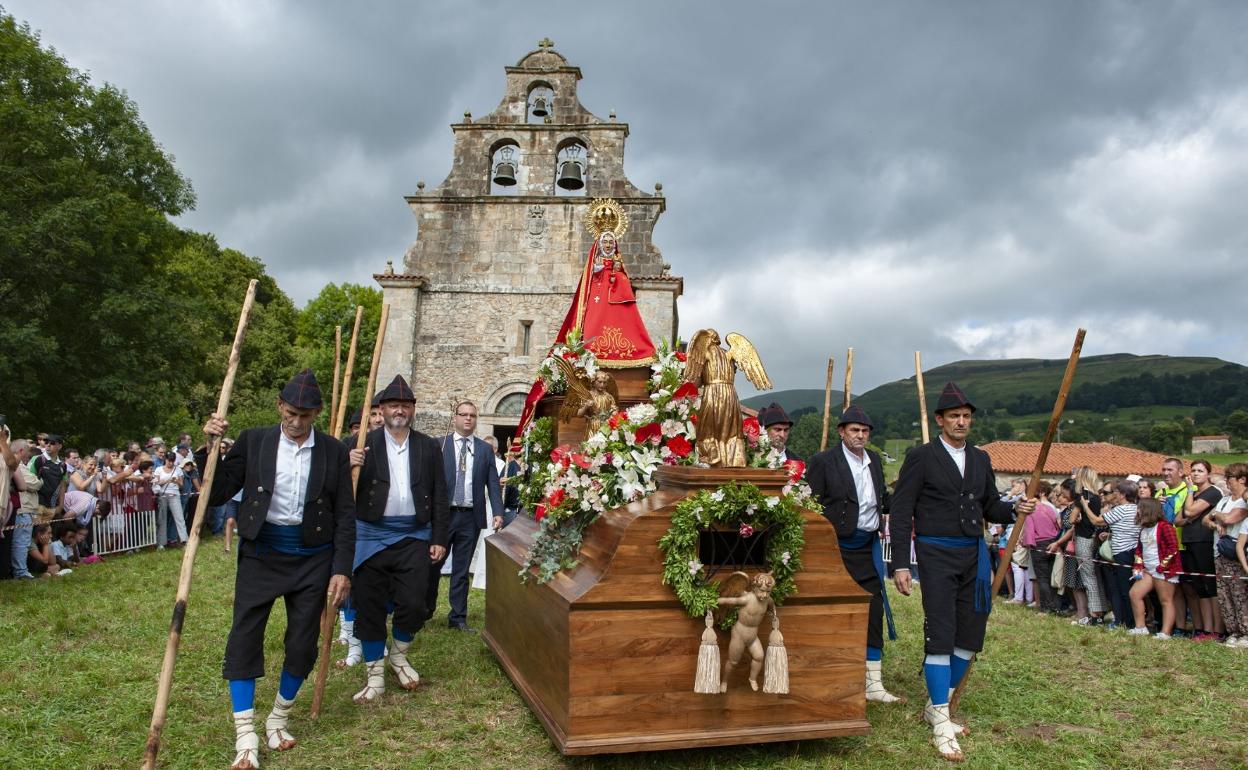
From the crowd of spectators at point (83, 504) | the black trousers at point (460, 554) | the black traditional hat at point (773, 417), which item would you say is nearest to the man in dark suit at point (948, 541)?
the black traditional hat at point (773, 417)

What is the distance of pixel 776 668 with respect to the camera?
4.04 meters

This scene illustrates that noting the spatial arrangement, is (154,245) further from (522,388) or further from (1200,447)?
(1200,447)

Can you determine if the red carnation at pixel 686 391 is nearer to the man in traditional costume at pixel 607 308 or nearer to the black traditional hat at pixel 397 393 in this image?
the black traditional hat at pixel 397 393

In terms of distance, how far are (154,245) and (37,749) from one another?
19582mm

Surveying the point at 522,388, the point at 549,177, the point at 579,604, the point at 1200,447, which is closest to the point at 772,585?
the point at 579,604

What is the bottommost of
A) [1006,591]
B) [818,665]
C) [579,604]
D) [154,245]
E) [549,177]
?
[1006,591]

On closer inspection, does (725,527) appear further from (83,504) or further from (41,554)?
(83,504)

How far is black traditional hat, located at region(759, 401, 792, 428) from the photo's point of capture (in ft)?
21.8

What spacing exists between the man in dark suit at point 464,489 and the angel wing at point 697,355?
2.84 m

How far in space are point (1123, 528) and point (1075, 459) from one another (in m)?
36.0

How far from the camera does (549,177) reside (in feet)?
70.0

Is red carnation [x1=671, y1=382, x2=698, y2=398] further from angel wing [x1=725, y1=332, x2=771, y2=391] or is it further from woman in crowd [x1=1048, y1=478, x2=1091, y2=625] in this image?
woman in crowd [x1=1048, y1=478, x2=1091, y2=625]

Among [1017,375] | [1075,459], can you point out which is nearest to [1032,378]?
[1017,375]

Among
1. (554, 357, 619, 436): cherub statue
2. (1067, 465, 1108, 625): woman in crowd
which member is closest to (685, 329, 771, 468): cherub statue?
(554, 357, 619, 436): cherub statue
